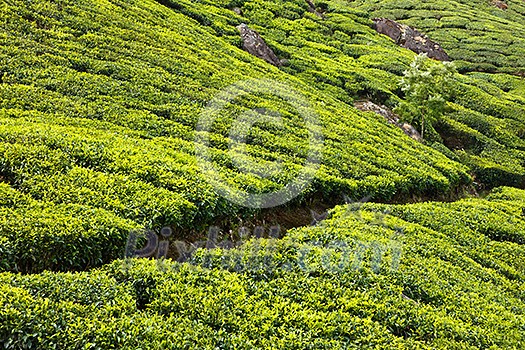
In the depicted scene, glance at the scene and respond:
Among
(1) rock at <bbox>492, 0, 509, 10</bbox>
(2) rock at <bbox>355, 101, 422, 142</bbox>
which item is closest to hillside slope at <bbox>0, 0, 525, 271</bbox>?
(2) rock at <bbox>355, 101, 422, 142</bbox>

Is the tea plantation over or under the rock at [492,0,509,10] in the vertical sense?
under

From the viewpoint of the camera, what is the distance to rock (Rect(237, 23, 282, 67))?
31.3 metres

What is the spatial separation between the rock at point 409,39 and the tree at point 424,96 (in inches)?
796

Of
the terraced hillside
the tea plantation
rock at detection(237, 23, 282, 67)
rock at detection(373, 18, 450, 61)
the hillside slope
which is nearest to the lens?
the tea plantation

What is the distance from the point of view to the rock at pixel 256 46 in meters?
31.3

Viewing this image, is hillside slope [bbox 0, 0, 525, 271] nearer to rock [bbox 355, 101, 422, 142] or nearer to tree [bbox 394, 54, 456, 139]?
rock [bbox 355, 101, 422, 142]

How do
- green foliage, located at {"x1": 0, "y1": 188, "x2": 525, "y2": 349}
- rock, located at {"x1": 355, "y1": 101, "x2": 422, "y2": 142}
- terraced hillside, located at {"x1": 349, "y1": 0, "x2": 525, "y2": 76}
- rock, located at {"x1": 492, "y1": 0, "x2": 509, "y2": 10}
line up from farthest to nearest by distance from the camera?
1. rock, located at {"x1": 492, "y1": 0, "x2": 509, "y2": 10}
2. terraced hillside, located at {"x1": 349, "y1": 0, "x2": 525, "y2": 76}
3. rock, located at {"x1": 355, "y1": 101, "x2": 422, "y2": 142}
4. green foliage, located at {"x1": 0, "y1": 188, "x2": 525, "y2": 349}

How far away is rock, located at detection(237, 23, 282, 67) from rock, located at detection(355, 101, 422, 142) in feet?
22.4

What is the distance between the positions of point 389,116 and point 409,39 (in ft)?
79.7

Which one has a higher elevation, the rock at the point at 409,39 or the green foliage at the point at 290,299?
the rock at the point at 409,39

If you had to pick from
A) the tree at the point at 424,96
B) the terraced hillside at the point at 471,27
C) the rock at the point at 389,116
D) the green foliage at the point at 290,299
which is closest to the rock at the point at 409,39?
the terraced hillside at the point at 471,27

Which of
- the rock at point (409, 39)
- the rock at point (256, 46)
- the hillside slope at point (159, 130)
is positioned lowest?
the hillside slope at point (159, 130)

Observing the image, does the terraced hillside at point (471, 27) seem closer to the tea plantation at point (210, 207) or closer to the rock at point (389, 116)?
the rock at point (389, 116)

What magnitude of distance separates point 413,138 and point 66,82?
21.1 m
